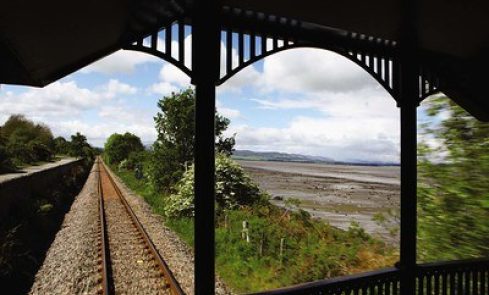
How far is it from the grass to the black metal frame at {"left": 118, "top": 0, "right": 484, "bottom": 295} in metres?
4.56

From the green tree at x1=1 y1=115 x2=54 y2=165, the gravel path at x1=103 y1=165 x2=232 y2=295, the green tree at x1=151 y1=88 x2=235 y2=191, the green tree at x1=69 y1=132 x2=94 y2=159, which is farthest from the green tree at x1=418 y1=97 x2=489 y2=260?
the green tree at x1=69 y1=132 x2=94 y2=159

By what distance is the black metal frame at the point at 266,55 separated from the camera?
3371 millimetres

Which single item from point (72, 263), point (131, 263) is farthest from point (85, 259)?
point (131, 263)

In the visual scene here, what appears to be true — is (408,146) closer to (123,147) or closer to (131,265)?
(131,265)

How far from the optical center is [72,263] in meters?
8.23

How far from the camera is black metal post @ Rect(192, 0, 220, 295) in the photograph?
336 cm

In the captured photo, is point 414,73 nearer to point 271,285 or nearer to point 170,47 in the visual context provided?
point 170,47

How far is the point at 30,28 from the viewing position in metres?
2.48

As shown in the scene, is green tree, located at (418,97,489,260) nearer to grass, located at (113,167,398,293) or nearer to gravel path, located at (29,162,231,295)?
grass, located at (113,167,398,293)

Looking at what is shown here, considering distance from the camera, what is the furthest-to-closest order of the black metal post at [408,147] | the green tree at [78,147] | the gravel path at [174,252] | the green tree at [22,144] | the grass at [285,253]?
the green tree at [78,147] < the green tree at [22,144] < the grass at [285,253] < the gravel path at [174,252] < the black metal post at [408,147]

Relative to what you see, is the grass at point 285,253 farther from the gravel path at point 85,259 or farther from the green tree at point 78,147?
the green tree at point 78,147

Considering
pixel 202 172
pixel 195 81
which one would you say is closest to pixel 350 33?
pixel 195 81

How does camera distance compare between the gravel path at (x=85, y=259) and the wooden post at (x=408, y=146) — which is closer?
the wooden post at (x=408, y=146)

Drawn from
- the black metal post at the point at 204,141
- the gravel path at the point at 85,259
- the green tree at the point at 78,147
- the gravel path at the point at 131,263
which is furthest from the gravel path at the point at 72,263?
the green tree at the point at 78,147
